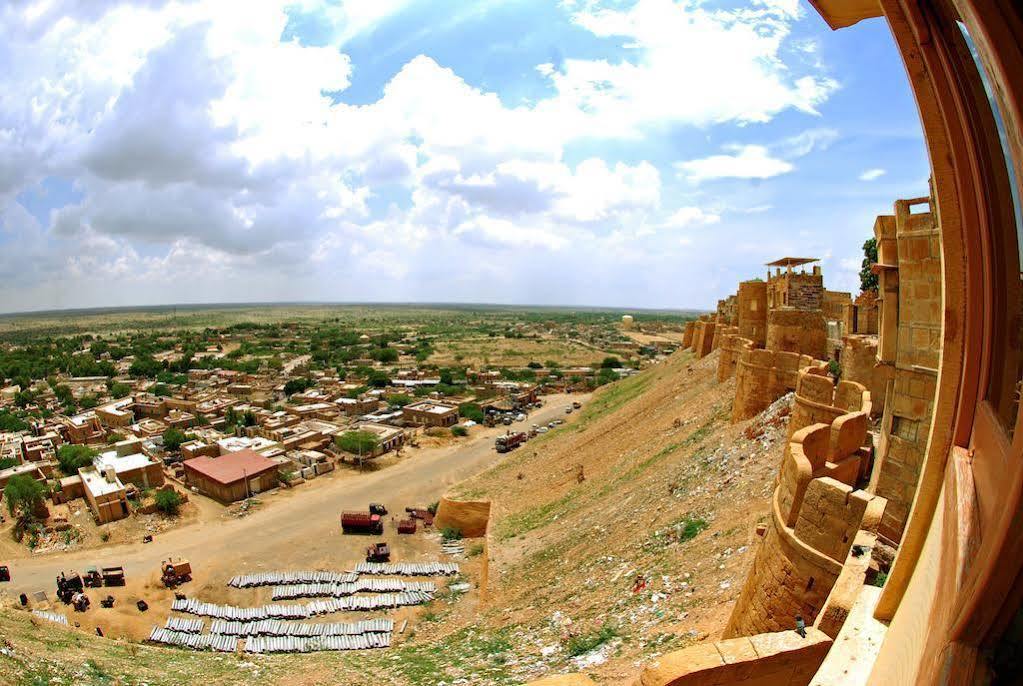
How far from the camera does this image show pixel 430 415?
1905 inches

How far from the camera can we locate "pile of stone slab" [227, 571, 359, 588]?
20.5 metres

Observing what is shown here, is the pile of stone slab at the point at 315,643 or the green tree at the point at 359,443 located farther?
the green tree at the point at 359,443

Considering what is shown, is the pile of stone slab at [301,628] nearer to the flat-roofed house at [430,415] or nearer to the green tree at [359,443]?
the green tree at [359,443]

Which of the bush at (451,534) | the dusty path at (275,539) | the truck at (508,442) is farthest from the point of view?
the truck at (508,442)

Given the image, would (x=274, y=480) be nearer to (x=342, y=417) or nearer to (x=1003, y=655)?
(x=342, y=417)

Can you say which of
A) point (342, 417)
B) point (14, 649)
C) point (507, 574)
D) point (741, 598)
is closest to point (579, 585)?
point (507, 574)

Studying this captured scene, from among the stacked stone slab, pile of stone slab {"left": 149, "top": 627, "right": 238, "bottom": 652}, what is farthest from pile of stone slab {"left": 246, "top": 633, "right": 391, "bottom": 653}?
the stacked stone slab

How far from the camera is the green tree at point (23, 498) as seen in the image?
2630 centimetres

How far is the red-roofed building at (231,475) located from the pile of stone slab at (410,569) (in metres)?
13.4

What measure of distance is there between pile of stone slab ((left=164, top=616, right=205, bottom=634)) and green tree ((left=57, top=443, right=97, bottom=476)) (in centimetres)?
2166

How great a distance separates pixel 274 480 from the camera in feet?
108

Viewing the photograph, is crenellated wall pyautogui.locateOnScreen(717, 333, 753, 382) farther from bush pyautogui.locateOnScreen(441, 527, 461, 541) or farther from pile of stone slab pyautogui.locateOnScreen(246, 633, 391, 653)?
pile of stone slab pyautogui.locateOnScreen(246, 633, 391, 653)

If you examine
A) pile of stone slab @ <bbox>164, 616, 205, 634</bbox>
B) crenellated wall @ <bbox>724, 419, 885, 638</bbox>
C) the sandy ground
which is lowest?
the sandy ground

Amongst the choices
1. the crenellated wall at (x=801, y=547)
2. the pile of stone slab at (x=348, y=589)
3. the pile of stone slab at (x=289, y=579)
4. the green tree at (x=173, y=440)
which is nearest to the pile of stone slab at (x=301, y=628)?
the pile of stone slab at (x=348, y=589)
